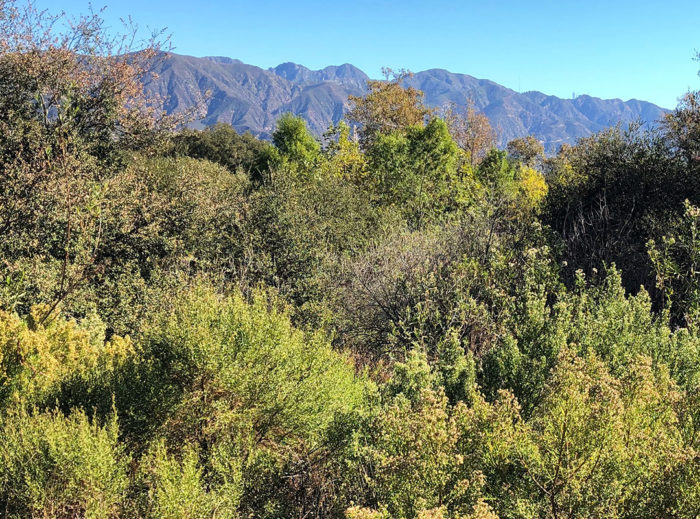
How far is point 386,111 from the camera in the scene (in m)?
29.1

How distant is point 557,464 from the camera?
2.92 meters

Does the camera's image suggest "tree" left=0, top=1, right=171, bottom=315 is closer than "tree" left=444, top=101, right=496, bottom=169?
Yes

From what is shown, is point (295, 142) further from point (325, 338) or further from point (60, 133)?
point (325, 338)

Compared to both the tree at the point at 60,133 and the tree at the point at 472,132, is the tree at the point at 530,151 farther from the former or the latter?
the tree at the point at 60,133

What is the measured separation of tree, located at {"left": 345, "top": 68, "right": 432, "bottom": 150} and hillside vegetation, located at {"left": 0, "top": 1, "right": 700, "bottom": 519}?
1317cm

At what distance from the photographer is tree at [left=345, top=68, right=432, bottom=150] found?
94.6 feet

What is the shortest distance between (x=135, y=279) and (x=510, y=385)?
8803mm

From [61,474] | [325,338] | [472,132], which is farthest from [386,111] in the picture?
[61,474]

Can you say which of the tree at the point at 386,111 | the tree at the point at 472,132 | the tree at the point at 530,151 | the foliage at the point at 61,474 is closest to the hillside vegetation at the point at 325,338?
the foliage at the point at 61,474

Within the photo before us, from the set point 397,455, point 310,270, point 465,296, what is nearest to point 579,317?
point 465,296

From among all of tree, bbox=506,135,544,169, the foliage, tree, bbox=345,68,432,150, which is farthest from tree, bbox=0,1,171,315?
tree, bbox=506,135,544,169

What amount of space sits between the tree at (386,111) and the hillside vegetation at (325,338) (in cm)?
1317

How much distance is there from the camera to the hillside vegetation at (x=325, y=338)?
10.0 feet

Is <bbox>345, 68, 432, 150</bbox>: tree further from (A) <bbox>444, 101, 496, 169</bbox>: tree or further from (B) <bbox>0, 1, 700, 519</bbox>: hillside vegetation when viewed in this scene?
(B) <bbox>0, 1, 700, 519</bbox>: hillside vegetation
